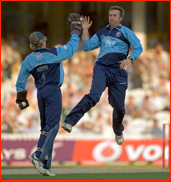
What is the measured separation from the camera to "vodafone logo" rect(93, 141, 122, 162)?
1577cm

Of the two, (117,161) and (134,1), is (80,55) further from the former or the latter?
(117,161)

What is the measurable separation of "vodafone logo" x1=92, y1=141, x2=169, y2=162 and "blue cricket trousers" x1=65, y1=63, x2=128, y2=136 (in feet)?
19.1

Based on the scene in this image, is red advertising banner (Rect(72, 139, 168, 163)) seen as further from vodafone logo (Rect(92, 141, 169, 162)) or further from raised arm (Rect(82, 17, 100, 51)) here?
raised arm (Rect(82, 17, 100, 51))

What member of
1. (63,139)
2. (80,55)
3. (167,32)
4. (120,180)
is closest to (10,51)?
(80,55)

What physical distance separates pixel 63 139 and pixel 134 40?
6.99 m

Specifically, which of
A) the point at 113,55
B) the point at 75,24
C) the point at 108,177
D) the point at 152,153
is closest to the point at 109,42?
the point at 113,55

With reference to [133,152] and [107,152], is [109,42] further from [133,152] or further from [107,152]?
[133,152]

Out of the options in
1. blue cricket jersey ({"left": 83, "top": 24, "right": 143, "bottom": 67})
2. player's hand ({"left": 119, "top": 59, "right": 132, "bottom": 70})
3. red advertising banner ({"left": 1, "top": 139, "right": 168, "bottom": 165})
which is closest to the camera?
player's hand ({"left": 119, "top": 59, "right": 132, "bottom": 70})

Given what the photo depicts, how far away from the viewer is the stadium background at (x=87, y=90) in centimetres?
1581

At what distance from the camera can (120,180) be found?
29.1 feet

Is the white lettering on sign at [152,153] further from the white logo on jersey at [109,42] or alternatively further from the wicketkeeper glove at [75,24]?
the wicketkeeper glove at [75,24]

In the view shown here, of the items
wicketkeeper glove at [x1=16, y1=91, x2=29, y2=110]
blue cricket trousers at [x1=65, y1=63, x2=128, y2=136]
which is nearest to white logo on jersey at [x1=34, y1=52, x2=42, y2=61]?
wicketkeeper glove at [x1=16, y1=91, x2=29, y2=110]

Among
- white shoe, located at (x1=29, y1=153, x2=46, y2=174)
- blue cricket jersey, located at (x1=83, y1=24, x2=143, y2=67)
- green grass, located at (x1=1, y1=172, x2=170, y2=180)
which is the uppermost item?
blue cricket jersey, located at (x1=83, y1=24, x2=143, y2=67)

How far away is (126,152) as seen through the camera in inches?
624
